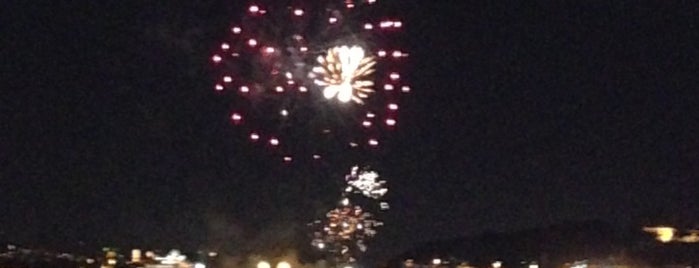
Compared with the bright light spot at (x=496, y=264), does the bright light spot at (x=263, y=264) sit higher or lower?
lower

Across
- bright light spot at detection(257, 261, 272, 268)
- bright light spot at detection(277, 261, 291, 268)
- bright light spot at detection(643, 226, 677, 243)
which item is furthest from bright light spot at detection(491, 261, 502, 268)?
bright light spot at detection(257, 261, 272, 268)

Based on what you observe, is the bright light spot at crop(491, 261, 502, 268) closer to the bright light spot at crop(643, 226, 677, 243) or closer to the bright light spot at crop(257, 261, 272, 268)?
the bright light spot at crop(643, 226, 677, 243)

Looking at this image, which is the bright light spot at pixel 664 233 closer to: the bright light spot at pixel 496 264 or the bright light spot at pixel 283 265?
the bright light spot at pixel 496 264

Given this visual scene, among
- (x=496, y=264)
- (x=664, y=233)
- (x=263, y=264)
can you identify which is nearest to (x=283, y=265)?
(x=263, y=264)

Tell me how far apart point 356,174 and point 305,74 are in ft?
65.6

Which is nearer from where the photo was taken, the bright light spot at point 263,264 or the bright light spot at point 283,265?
the bright light spot at point 263,264

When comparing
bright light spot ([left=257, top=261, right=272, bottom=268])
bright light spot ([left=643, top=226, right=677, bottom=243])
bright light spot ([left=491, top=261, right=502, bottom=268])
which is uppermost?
bright light spot ([left=491, top=261, right=502, bottom=268])

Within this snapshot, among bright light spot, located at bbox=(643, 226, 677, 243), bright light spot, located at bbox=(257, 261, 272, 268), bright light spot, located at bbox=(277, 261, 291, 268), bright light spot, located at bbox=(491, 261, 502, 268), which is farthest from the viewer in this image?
bright light spot, located at bbox=(491, 261, 502, 268)

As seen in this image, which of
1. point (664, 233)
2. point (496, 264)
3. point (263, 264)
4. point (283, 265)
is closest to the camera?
point (263, 264)

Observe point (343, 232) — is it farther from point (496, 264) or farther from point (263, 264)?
point (496, 264)

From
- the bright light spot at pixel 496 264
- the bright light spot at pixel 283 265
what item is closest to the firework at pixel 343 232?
the bright light spot at pixel 283 265

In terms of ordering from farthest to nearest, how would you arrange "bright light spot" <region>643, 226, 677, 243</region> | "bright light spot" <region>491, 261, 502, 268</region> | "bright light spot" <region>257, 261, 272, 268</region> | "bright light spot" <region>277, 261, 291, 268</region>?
"bright light spot" <region>491, 261, 502, 268</region>, "bright light spot" <region>643, 226, 677, 243</region>, "bright light spot" <region>277, 261, 291, 268</region>, "bright light spot" <region>257, 261, 272, 268</region>

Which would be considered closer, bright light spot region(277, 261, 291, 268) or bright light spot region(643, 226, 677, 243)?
bright light spot region(277, 261, 291, 268)

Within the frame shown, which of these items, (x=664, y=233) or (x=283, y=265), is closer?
(x=283, y=265)
